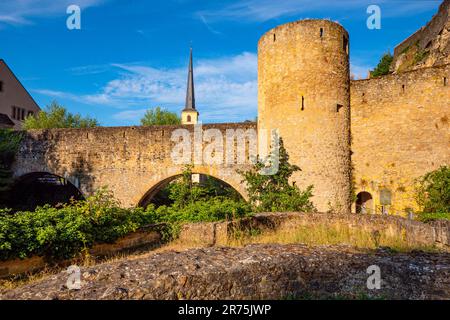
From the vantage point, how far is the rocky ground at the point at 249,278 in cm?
387

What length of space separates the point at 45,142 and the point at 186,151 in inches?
290

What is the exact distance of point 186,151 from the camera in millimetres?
15961

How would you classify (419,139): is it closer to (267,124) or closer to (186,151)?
(267,124)

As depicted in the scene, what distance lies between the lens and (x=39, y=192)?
19.7 m

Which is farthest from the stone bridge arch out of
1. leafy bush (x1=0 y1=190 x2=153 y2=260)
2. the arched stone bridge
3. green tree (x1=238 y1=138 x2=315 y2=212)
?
leafy bush (x1=0 y1=190 x2=153 y2=260)

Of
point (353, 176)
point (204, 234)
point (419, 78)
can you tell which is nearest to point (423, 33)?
point (419, 78)

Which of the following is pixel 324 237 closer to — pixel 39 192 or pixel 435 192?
pixel 435 192

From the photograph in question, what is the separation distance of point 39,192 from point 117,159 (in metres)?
6.04

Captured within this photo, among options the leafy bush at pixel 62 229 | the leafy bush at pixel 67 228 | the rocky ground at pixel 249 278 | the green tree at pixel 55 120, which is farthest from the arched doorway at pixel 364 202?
the green tree at pixel 55 120

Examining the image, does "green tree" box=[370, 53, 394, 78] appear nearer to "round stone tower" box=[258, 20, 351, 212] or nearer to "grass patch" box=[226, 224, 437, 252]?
"round stone tower" box=[258, 20, 351, 212]

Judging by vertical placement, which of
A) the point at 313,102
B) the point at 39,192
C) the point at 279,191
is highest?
the point at 313,102

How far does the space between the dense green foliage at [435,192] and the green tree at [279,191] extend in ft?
13.1

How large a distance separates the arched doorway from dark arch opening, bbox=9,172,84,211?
1303 centimetres

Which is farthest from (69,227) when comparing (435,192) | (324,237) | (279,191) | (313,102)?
(435,192)
